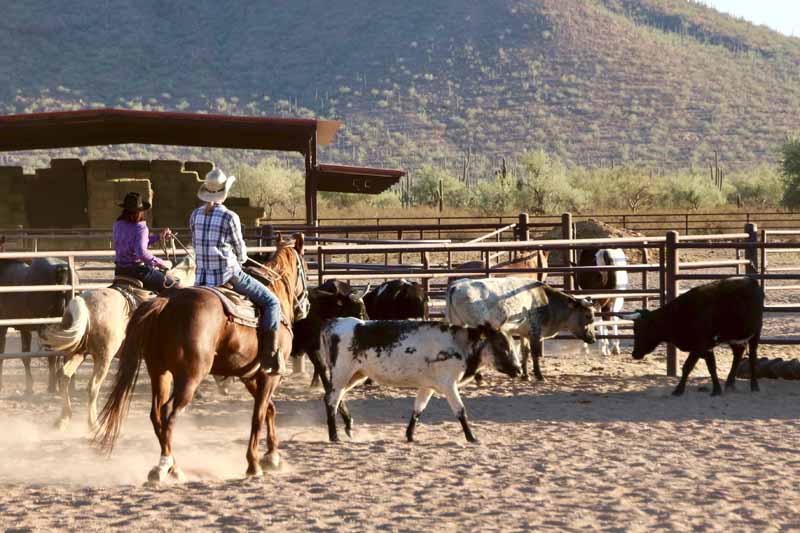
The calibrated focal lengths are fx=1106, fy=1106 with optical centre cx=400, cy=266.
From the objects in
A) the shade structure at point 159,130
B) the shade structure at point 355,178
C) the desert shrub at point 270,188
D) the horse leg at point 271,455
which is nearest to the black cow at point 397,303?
the horse leg at point 271,455

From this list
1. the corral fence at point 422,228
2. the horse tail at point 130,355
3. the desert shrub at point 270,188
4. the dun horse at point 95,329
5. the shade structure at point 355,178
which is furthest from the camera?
the desert shrub at point 270,188

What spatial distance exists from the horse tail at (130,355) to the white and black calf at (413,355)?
5.83 feet

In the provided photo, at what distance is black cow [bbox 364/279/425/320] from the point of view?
10.8 meters

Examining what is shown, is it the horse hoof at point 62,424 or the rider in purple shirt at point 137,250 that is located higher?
the rider in purple shirt at point 137,250

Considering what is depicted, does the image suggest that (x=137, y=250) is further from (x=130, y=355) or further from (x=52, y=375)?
(x=130, y=355)

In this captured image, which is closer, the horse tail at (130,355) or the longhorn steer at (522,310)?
the horse tail at (130,355)

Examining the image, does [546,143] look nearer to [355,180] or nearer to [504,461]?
[355,180]

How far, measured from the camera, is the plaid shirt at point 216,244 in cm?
679

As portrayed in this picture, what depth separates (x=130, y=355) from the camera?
21.1 ft

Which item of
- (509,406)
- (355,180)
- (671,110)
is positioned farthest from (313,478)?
(671,110)

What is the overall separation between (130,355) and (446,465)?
2056mm

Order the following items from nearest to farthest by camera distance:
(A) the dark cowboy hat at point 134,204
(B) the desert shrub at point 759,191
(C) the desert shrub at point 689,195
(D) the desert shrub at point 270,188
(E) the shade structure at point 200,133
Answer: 1. (A) the dark cowboy hat at point 134,204
2. (E) the shade structure at point 200,133
3. (C) the desert shrub at point 689,195
4. (D) the desert shrub at point 270,188
5. (B) the desert shrub at point 759,191

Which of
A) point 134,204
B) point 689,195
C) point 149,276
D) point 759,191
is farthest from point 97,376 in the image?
point 759,191

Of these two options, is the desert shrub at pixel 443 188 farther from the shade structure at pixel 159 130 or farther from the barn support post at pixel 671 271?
the barn support post at pixel 671 271
